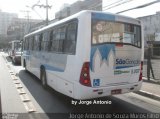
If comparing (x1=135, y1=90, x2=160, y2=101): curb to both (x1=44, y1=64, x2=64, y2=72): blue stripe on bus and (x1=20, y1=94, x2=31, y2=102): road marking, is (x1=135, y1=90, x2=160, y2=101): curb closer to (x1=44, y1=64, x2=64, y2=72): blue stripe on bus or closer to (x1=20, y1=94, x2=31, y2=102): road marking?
(x1=44, y1=64, x2=64, y2=72): blue stripe on bus

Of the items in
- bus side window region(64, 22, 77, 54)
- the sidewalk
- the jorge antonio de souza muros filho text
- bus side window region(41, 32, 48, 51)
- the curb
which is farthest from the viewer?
bus side window region(41, 32, 48, 51)

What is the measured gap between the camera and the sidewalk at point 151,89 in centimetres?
867

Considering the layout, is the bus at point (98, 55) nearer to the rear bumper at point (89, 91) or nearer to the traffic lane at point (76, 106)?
the rear bumper at point (89, 91)

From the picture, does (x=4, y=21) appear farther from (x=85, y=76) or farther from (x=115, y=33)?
(x=85, y=76)

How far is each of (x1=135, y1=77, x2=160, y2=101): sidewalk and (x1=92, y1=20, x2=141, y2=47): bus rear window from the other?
2.03 m

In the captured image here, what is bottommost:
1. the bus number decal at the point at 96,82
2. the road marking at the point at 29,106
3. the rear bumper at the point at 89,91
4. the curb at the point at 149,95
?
the road marking at the point at 29,106

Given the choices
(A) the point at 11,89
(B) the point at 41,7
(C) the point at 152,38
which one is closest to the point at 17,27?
(B) the point at 41,7

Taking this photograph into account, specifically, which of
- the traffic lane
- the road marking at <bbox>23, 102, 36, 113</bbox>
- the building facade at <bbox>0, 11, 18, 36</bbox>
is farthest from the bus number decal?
the building facade at <bbox>0, 11, 18, 36</bbox>

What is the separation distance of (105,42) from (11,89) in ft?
18.0

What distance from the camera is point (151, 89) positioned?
9.67 meters

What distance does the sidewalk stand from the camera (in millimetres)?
8666

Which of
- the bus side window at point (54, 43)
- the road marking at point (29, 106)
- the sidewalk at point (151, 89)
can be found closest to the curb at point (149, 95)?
the sidewalk at point (151, 89)

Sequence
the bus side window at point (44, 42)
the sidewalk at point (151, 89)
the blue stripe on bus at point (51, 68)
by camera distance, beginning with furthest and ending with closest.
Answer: the bus side window at point (44, 42) < the sidewalk at point (151, 89) < the blue stripe on bus at point (51, 68)

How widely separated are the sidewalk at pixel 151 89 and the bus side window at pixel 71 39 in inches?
136
